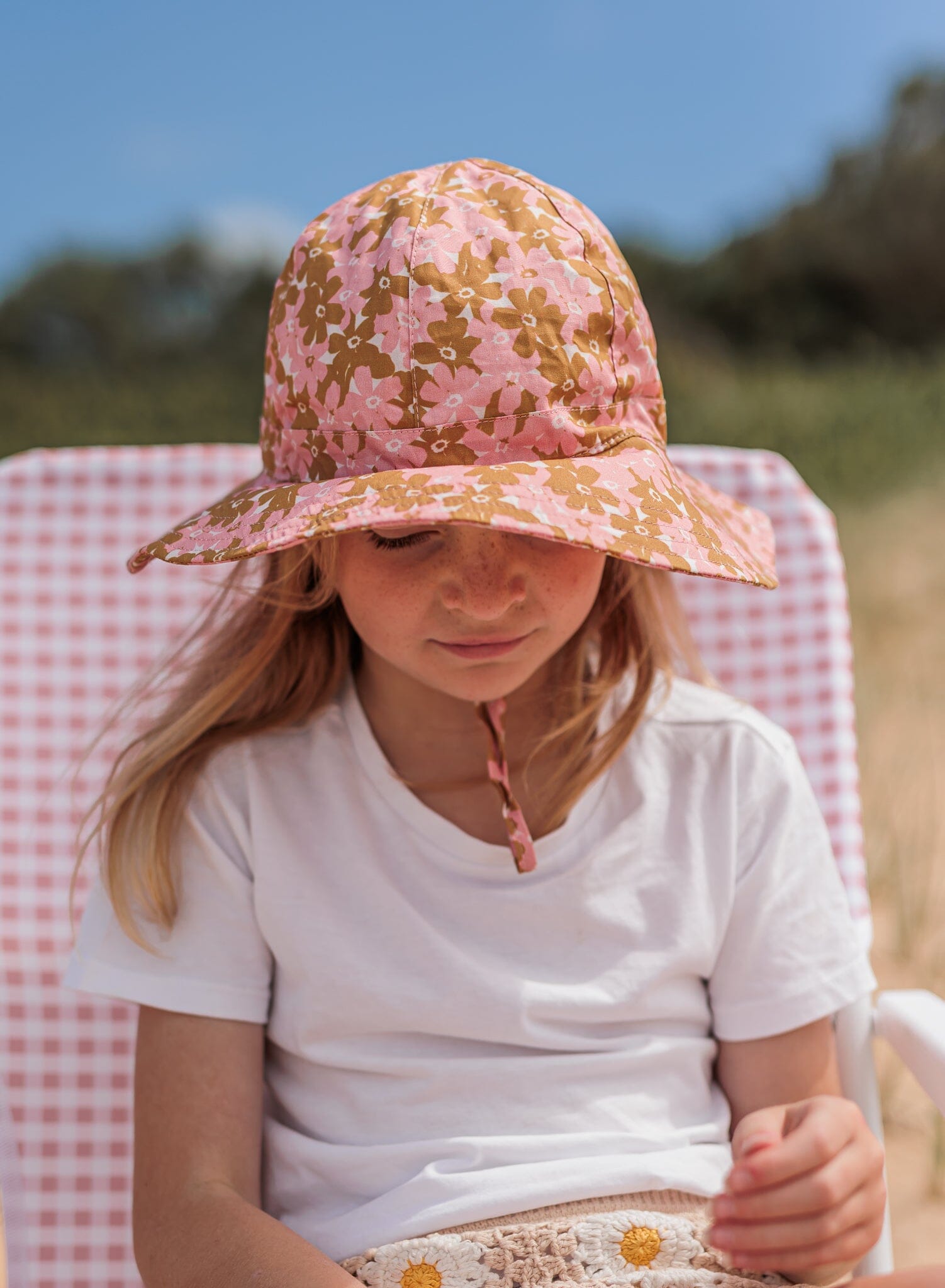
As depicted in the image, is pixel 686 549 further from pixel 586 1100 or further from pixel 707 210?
pixel 707 210

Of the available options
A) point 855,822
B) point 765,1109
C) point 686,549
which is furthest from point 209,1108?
point 855,822

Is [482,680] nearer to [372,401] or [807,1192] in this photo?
[372,401]

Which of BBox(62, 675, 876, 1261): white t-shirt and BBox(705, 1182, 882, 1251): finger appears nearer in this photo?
BBox(705, 1182, 882, 1251): finger

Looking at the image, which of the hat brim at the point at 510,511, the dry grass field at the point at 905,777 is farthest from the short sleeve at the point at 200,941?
the dry grass field at the point at 905,777

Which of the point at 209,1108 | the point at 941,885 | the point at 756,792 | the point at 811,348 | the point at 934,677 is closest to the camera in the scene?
the point at 209,1108

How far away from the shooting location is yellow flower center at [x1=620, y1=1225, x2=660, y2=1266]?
0.83 metres

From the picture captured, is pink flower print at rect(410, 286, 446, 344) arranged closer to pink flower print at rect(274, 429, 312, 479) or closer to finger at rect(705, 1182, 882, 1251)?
pink flower print at rect(274, 429, 312, 479)

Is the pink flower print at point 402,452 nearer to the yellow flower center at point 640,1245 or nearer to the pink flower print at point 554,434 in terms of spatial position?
the pink flower print at point 554,434

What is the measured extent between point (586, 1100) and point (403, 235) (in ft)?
Result: 1.97

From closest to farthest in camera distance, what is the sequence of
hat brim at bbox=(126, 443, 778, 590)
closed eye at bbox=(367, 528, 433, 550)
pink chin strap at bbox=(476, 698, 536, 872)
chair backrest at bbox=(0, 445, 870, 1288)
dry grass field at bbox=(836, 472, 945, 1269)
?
hat brim at bbox=(126, 443, 778, 590), closed eye at bbox=(367, 528, 433, 550), pink chin strap at bbox=(476, 698, 536, 872), chair backrest at bbox=(0, 445, 870, 1288), dry grass field at bbox=(836, 472, 945, 1269)

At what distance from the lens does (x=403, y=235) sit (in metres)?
0.76

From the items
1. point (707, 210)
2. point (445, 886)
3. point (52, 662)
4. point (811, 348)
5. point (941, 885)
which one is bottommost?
point (941, 885)

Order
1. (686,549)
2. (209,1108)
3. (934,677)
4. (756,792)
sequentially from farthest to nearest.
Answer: (934,677)
(756,792)
(209,1108)
(686,549)

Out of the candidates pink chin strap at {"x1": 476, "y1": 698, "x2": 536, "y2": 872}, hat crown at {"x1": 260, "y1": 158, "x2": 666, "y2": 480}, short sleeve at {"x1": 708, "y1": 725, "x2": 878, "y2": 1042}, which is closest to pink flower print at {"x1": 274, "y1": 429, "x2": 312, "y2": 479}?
hat crown at {"x1": 260, "y1": 158, "x2": 666, "y2": 480}
